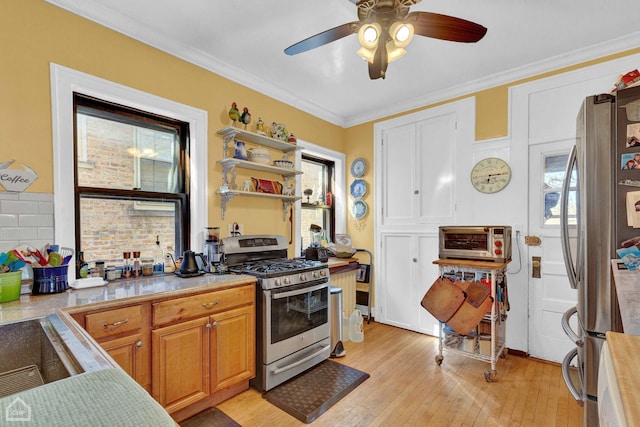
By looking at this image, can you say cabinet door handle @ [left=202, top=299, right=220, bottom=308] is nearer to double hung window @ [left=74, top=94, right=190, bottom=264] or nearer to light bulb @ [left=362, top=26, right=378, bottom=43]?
double hung window @ [left=74, top=94, right=190, bottom=264]

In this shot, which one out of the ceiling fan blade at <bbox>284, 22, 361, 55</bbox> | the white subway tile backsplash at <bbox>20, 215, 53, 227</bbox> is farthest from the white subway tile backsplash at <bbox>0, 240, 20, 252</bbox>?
the ceiling fan blade at <bbox>284, 22, 361, 55</bbox>

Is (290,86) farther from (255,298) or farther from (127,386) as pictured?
(127,386)

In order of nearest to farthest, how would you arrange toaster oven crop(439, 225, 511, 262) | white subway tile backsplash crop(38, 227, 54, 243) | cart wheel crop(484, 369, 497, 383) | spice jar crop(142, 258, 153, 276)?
white subway tile backsplash crop(38, 227, 54, 243) < spice jar crop(142, 258, 153, 276) < cart wheel crop(484, 369, 497, 383) < toaster oven crop(439, 225, 511, 262)

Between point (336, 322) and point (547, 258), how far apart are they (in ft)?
6.47

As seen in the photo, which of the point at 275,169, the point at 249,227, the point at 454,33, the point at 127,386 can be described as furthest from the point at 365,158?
the point at 127,386

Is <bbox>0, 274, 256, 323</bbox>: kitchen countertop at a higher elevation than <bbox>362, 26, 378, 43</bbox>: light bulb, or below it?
below

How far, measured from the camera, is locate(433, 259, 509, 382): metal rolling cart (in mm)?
2480

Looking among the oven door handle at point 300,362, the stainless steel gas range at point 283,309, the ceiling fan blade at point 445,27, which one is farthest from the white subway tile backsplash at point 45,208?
the ceiling fan blade at point 445,27

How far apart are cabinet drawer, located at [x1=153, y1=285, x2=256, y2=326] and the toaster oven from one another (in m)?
1.77

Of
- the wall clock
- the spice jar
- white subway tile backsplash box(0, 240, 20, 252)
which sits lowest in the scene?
the spice jar

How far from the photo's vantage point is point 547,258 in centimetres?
273

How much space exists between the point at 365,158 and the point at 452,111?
Answer: 3.82ft

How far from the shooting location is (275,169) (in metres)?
3.07

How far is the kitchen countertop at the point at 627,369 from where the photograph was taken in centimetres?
55
